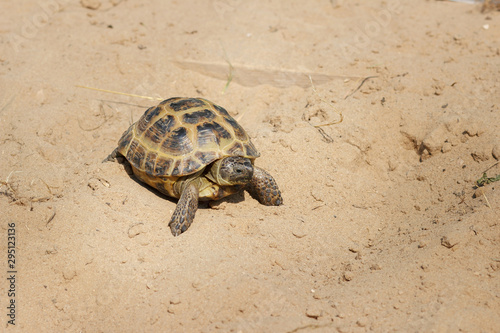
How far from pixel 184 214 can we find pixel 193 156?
59 centimetres

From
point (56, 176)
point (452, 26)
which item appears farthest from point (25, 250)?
point (452, 26)

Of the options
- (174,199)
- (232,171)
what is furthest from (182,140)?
(174,199)

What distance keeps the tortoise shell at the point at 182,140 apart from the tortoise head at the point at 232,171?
8 cm

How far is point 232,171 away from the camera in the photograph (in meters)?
4.04

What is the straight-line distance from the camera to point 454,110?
4.88 m

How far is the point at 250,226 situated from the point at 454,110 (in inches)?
110

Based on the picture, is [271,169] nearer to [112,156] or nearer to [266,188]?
[266,188]

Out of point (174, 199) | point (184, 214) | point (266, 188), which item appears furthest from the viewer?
point (174, 199)

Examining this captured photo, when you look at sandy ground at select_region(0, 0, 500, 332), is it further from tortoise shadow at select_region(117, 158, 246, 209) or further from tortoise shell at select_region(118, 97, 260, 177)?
tortoise shell at select_region(118, 97, 260, 177)

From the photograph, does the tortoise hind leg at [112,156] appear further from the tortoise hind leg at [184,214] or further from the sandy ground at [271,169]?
the tortoise hind leg at [184,214]

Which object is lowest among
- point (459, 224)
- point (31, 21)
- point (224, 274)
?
point (31, 21)

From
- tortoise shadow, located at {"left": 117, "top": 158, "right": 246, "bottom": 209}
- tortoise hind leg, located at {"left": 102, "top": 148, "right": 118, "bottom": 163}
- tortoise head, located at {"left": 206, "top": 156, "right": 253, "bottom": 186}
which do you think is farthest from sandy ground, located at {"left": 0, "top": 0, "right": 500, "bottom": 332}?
tortoise head, located at {"left": 206, "top": 156, "right": 253, "bottom": 186}

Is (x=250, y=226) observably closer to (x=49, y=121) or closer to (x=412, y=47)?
(x=49, y=121)

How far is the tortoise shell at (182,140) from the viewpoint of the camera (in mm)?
4105
